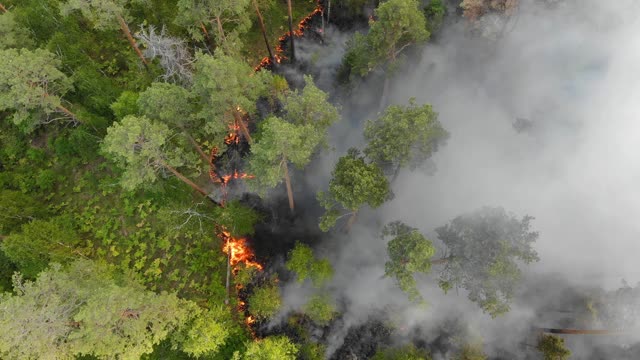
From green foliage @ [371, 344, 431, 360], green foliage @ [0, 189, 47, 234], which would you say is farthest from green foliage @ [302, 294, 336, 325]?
green foliage @ [0, 189, 47, 234]

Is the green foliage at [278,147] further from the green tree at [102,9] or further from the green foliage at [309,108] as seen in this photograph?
the green tree at [102,9]

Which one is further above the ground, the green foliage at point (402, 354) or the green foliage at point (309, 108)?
the green foliage at point (309, 108)

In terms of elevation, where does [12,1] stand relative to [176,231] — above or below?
above

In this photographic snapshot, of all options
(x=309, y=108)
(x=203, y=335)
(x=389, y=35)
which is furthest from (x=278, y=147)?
(x=203, y=335)

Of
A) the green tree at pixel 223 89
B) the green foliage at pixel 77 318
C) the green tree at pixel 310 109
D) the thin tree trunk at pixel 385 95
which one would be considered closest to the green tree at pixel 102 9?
the green tree at pixel 223 89

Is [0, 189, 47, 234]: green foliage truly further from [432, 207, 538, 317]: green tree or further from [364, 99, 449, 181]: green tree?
[432, 207, 538, 317]: green tree

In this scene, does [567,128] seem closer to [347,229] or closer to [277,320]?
[347,229]

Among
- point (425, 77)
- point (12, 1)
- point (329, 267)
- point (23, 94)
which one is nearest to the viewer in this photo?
point (23, 94)

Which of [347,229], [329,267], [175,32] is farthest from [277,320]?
[175,32]
